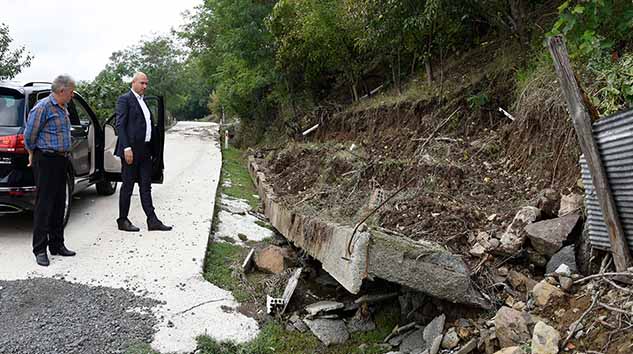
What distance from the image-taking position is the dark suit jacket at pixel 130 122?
18.1ft

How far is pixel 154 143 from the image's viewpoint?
5.94m

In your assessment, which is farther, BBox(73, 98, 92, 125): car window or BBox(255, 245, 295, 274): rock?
BBox(73, 98, 92, 125): car window

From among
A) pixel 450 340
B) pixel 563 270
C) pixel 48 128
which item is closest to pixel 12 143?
pixel 48 128

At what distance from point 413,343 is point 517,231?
1278 mm

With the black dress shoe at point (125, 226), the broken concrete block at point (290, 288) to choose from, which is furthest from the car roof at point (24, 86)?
the broken concrete block at point (290, 288)

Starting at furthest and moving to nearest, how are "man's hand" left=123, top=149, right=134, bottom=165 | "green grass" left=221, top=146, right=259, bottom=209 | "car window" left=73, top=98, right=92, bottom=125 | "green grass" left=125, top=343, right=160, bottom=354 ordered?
"green grass" left=221, top=146, right=259, bottom=209, "car window" left=73, top=98, right=92, bottom=125, "man's hand" left=123, top=149, right=134, bottom=165, "green grass" left=125, top=343, right=160, bottom=354

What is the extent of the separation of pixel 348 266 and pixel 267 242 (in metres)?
2.85

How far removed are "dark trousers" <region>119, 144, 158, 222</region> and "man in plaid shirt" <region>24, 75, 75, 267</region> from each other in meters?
0.93

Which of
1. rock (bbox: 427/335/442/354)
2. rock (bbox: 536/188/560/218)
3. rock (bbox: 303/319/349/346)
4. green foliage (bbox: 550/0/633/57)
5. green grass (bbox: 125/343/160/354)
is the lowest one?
rock (bbox: 303/319/349/346)

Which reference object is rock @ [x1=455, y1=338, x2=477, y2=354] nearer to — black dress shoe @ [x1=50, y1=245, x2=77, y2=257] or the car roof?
black dress shoe @ [x1=50, y1=245, x2=77, y2=257]

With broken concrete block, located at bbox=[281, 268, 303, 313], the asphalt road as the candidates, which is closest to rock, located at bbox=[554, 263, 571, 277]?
broken concrete block, located at bbox=[281, 268, 303, 313]

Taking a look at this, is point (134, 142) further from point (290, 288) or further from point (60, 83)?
point (290, 288)

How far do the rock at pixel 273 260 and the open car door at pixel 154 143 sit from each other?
1.71 meters

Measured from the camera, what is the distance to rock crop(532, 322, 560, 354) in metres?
2.82
